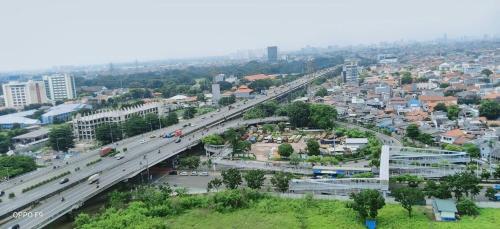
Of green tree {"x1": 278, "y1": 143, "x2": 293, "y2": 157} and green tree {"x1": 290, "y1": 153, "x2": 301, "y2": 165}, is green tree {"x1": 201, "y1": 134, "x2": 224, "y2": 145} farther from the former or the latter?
green tree {"x1": 290, "y1": 153, "x2": 301, "y2": 165}

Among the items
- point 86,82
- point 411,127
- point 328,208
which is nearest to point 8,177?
point 328,208

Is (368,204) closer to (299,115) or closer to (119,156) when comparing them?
(119,156)

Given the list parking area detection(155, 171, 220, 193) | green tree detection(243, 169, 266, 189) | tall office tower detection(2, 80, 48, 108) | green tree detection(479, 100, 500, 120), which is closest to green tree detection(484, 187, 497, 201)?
A: green tree detection(243, 169, 266, 189)

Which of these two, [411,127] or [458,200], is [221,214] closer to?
[458,200]

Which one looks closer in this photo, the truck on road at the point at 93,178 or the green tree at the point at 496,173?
the green tree at the point at 496,173

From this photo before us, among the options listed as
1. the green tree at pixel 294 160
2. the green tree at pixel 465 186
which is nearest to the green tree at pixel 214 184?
the green tree at pixel 294 160

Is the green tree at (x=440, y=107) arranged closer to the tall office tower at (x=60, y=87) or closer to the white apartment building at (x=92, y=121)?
the white apartment building at (x=92, y=121)

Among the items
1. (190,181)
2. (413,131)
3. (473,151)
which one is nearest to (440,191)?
(473,151)

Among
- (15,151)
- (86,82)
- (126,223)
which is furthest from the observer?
(86,82)
